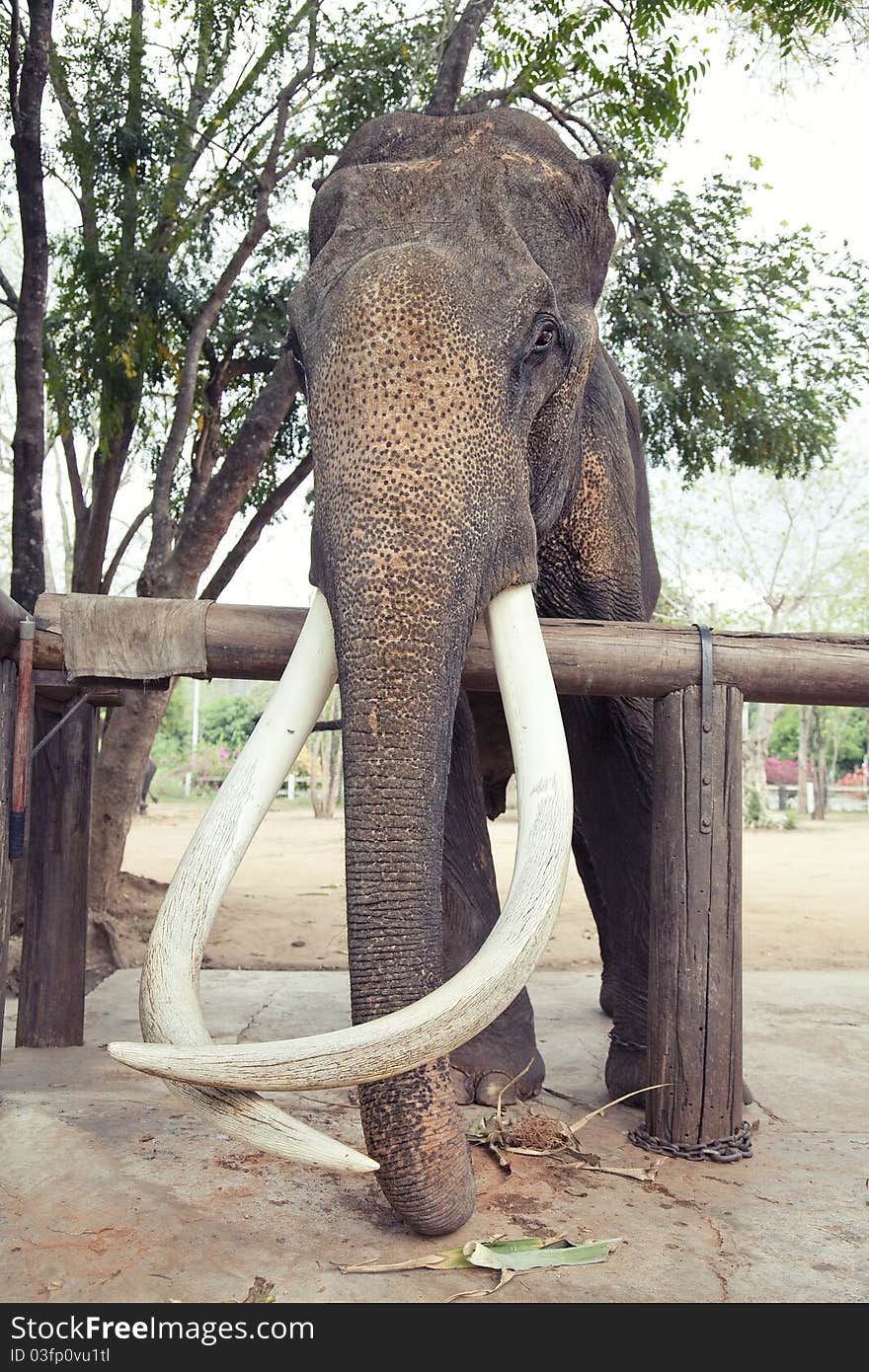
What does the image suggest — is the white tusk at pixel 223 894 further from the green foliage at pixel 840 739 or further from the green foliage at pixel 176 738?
the green foliage at pixel 840 739

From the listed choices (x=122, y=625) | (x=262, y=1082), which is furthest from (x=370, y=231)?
(x=262, y=1082)

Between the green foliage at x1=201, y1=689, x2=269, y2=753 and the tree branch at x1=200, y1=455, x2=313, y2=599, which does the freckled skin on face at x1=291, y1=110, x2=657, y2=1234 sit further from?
the green foliage at x1=201, y1=689, x2=269, y2=753

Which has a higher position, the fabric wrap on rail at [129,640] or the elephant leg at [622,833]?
the fabric wrap on rail at [129,640]

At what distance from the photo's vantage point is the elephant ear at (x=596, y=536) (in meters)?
3.63

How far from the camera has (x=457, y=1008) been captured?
2055 mm

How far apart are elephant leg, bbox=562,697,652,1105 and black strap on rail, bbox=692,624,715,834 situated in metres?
0.47

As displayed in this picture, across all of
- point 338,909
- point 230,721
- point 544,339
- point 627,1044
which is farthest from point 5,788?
point 230,721

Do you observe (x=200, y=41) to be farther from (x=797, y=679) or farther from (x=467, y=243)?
(x=797, y=679)

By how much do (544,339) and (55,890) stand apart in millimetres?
2640

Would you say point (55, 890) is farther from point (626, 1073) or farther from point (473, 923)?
point (626, 1073)

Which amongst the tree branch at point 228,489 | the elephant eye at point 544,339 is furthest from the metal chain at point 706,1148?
the tree branch at point 228,489

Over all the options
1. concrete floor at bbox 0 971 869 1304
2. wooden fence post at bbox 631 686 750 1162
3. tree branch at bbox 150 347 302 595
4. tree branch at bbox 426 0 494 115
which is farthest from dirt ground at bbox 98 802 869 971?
tree branch at bbox 426 0 494 115

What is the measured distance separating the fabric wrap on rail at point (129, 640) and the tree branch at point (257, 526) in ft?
16.2
